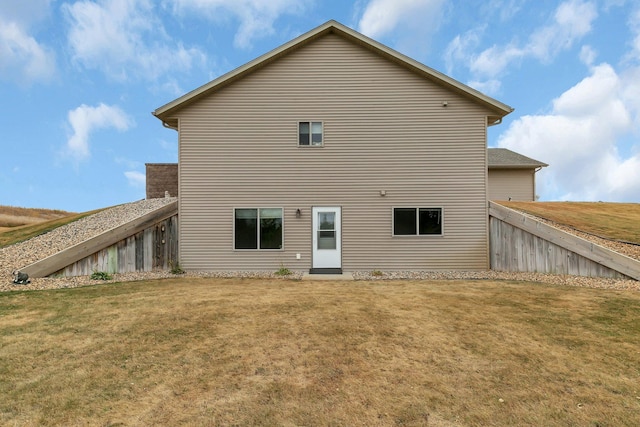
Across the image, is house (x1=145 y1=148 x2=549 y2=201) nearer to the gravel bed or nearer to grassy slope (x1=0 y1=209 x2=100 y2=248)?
the gravel bed

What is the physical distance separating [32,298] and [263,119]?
781 centimetres

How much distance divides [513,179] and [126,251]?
2335cm

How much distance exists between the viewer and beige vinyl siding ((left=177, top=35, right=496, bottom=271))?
11.1 meters

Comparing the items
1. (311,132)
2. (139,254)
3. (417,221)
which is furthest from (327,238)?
(139,254)

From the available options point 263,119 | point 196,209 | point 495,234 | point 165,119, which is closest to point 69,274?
point 196,209

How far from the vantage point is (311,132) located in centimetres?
1112

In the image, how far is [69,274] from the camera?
9523 millimetres

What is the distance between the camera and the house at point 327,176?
11.1 m

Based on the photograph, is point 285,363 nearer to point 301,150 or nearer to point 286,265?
point 286,265

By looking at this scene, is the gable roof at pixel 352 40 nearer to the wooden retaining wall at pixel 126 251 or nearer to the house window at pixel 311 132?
the house window at pixel 311 132

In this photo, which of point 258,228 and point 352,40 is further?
point 352,40

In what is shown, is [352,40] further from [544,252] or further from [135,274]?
[135,274]

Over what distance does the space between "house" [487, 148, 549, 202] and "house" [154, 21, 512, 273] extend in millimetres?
12751

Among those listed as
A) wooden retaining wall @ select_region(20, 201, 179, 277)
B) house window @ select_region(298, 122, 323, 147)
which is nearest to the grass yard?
wooden retaining wall @ select_region(20, 201, 179, 277)
